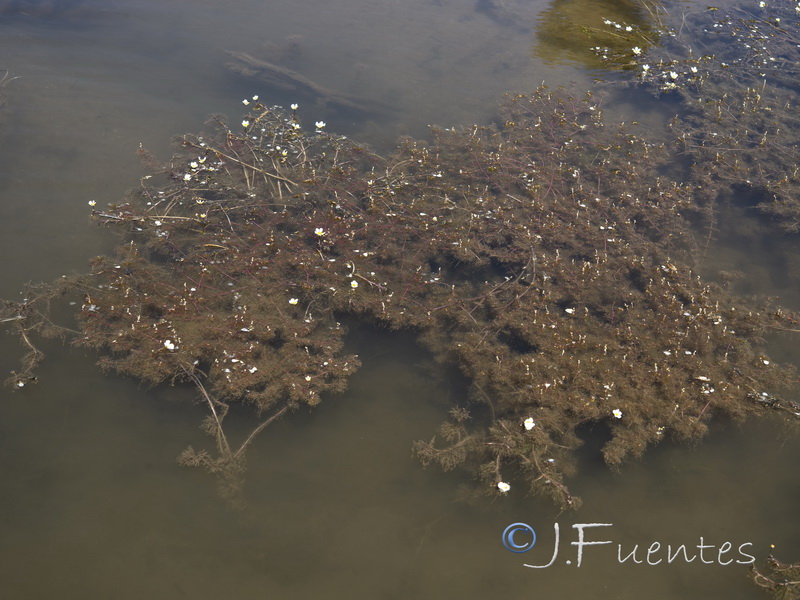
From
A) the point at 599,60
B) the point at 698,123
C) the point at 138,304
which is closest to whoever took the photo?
the point at 138,304

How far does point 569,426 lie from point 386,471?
1678mm

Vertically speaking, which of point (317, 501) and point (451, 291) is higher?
point (451, 291)

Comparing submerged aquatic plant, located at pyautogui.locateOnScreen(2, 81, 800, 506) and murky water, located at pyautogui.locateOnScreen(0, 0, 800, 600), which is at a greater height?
submerged aquatic plant, located at pyautogui.locateOnScreen(2, 81, 800, 506)

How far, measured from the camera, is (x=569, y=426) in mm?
5141

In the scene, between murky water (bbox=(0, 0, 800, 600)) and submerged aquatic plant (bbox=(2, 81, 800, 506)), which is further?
submerged aquatic plant (bbox=(2, 81, 800, 506))

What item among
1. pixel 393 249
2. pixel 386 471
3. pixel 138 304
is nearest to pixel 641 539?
pixel 386 471

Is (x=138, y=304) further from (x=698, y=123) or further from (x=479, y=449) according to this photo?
(x=698, y=123)

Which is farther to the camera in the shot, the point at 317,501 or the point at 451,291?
the point at 451,291

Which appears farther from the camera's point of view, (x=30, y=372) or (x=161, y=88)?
(x=161, y=88)

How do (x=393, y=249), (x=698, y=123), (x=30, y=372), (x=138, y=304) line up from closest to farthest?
1. (x=30, y=372)
2. (x=138, y=304)
3. (x=393, y=249)
4. (x=698, y=123)

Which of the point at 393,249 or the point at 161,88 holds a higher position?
the point at 161,88

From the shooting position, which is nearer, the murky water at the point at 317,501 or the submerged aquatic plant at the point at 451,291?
the murky water at the point at 317,501

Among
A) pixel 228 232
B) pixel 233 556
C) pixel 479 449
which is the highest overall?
pixel 228 232

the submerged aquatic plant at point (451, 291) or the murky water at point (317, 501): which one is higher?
the submerged aquatic plant at point (451, 291)
